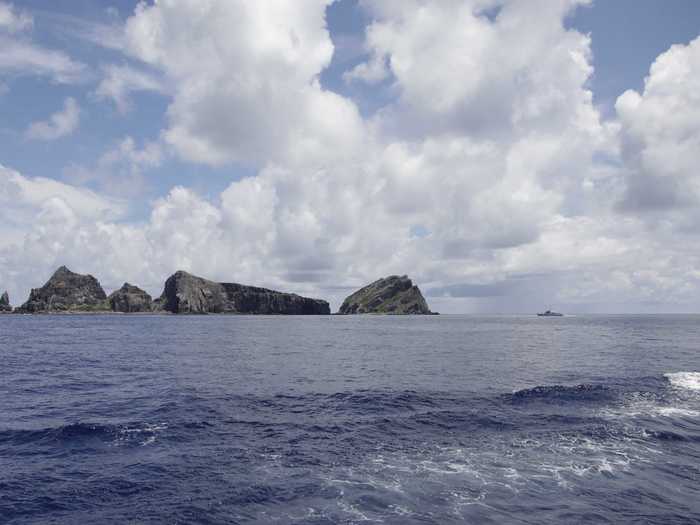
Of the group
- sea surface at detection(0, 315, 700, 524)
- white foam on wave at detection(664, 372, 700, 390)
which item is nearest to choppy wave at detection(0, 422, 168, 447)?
sea surface at detection(0, 315, 700, 524)

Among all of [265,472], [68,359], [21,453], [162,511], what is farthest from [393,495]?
[68,359]

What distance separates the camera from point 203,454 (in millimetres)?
33250

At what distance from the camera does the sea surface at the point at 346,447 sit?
1011 inches

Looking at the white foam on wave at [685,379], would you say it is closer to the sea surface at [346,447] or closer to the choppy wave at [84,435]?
the sea surface at [346,447]

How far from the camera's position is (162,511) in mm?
24688

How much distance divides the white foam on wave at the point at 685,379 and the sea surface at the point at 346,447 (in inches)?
24.4

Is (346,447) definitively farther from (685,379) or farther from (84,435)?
(685,379)

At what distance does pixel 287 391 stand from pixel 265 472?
2624cm

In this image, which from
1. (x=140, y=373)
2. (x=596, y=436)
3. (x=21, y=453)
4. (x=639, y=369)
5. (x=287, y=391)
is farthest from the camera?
(x=639, y=369)

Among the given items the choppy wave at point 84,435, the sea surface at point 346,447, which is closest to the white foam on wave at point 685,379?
the sea surface at point 346,447

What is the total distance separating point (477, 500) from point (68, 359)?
86.8 meters

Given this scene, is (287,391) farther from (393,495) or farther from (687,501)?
(687,501)

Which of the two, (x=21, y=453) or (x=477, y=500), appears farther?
(x=21, y=453)

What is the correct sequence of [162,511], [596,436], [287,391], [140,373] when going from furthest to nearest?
[140,373] < [287,391] < [596,436] < [162,511]
